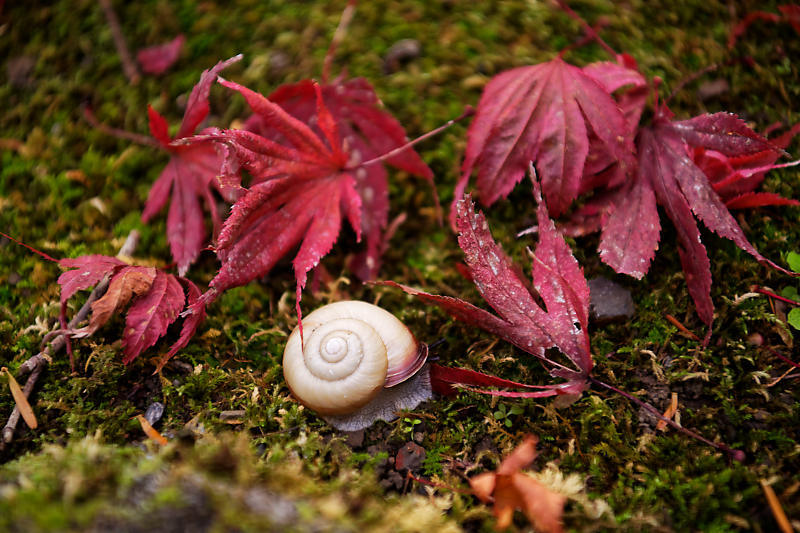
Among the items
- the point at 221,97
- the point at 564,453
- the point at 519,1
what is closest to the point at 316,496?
the point at 564,453

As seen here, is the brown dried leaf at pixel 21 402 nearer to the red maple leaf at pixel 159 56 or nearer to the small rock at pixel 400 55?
the red maple leaf at pixel 159 56

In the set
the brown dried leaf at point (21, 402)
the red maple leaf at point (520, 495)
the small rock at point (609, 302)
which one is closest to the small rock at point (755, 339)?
the small rock at point (609, 302)

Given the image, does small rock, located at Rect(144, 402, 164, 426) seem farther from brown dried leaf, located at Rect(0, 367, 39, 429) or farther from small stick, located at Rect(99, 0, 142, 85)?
small stick, located at Rect(99, 0, 142, 85)

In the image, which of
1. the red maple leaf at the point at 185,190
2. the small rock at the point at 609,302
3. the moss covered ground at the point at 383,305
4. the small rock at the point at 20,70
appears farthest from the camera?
the small rock at the point at 20,70

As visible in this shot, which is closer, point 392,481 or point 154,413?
point 392,481

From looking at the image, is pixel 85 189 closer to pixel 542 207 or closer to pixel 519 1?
pixel 542 207

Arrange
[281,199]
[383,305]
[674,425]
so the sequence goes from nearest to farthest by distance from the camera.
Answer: [674,425], [281,199], [383,305]

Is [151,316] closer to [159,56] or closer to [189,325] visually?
[189,325]

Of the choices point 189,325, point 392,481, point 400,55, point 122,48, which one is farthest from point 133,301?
point 400,55
